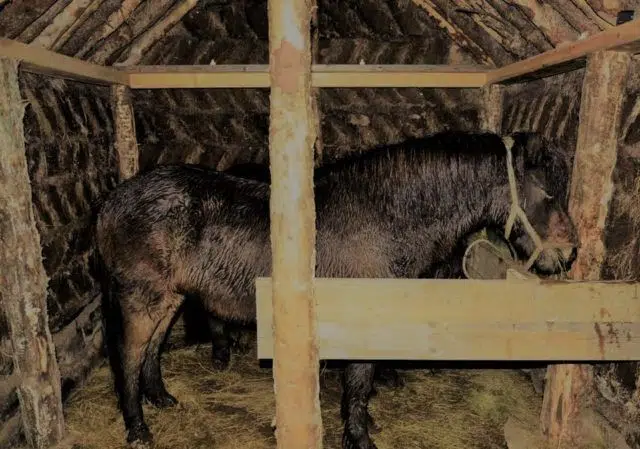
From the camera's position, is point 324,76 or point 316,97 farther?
point 316,97

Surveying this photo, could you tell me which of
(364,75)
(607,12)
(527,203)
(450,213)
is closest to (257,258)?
(450,213)

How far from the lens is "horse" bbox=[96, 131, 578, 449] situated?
3619 mm

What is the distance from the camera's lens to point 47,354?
372 cm

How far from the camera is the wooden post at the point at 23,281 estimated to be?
340 cm

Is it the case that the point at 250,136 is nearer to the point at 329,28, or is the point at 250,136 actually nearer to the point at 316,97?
the point at 316,97

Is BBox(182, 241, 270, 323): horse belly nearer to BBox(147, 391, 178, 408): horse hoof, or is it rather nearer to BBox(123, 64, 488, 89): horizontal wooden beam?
BBox(147, 391, 178, 408): horse hoof

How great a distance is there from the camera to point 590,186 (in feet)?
10.8

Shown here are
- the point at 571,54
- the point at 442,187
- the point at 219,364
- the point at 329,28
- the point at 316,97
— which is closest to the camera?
the point at 571,54

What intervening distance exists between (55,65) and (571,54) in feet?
13.7

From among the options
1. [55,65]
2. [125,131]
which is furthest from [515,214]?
[125,131]

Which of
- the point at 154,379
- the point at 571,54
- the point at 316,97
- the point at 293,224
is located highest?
the point at 316,97

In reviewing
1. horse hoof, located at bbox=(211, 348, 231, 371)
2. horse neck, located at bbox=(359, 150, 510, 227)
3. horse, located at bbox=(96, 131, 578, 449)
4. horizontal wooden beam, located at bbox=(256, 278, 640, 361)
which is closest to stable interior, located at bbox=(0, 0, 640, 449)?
horse hoof, located at bbox=(211, 348, 231, 371)

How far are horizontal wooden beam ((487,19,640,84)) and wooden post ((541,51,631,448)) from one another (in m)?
0.10

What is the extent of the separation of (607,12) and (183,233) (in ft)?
11.8
